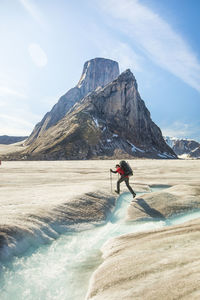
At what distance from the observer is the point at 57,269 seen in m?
6.95

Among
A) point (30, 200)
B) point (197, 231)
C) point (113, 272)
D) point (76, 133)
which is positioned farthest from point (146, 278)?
point (76, 133)

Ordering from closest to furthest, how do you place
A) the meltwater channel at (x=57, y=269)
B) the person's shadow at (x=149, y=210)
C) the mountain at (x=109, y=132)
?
the meltwater channel at (x=57, y=269)
the person's shadow at (x=149, y=210)
the mountain at (x=109, y=132)

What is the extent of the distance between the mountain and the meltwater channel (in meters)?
106

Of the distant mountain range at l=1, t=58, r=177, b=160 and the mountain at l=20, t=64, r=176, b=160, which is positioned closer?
the distant mountain range at l=1, t=58, r=177, b=160

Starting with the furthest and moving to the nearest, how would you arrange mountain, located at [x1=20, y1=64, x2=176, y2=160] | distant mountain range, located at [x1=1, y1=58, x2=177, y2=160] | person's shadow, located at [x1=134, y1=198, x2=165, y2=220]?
mountain, located at [x1=20, y1=64, x2=176, y2=160] < distant mountain range, located at [x1=1, y1=58, x2=177, y2=160] < person's shadow, located at [x1=134, y1=198, x2=165, y2=220]

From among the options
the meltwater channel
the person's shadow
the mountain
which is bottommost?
the meltwater channel

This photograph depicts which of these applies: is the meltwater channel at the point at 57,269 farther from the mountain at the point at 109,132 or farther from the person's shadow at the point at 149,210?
the mountain at the point at 109,132

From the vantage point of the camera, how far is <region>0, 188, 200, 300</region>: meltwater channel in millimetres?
5746

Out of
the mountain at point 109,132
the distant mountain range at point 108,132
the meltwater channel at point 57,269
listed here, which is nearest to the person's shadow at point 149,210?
the meltwater channel at point 57,269

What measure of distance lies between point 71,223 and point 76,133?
125198 millimetres

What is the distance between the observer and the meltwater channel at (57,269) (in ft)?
18.9

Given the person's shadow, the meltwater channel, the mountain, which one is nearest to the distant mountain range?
the mountain

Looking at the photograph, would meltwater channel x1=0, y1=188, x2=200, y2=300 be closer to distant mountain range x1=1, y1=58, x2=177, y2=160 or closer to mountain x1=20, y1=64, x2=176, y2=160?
distant mountain range x1=1, y1=58, x2=177, y2=160

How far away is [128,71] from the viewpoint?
6983 inches
